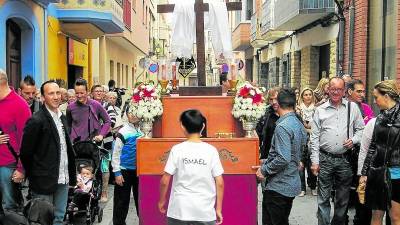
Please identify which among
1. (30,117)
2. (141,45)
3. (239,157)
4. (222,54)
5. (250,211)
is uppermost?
(141,45)

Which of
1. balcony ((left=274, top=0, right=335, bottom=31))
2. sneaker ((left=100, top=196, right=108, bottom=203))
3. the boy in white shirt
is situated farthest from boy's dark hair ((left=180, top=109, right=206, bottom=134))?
balcony ((left=274, top=0, right=335, bottom=31))

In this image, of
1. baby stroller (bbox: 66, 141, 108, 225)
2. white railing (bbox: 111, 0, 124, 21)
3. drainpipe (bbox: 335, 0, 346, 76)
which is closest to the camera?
baby stroller (bbox: 66, 141, 108, 225)

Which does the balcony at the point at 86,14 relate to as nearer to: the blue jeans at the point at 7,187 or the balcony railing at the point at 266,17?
the balcony railing at the point at 266,17

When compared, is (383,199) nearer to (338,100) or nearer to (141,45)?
(338,100)

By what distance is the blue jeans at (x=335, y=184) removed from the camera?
6.70 metres

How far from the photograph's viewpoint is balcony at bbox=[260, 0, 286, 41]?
871 inches

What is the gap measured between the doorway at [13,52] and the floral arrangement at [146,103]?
6.82 m

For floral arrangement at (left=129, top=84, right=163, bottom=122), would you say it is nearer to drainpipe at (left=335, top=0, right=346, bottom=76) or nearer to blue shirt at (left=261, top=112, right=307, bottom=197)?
blue shirt at (left=261, top=112, right=307, bottom=197)

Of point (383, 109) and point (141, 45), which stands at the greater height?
point (141, 45)

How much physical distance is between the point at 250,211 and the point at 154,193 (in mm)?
1078

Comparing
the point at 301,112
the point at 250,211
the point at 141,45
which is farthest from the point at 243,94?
the point at 141,45

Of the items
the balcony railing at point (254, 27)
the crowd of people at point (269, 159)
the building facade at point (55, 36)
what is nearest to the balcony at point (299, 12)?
the building facade at point (55, 36)

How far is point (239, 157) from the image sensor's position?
6.32m

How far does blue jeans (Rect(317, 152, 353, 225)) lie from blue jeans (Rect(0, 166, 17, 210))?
3.48 meters
